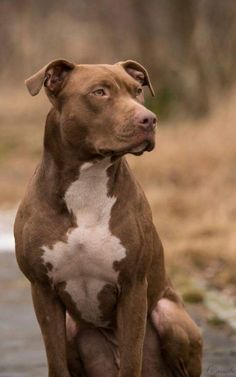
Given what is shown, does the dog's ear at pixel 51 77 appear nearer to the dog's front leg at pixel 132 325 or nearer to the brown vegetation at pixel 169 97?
the dog's front leg at pixel 132 325

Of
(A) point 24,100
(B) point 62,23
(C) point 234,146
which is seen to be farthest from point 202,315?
(B) point 62,23

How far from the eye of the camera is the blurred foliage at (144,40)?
19953 mm

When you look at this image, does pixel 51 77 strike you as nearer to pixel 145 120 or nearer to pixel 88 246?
pixel 145 120

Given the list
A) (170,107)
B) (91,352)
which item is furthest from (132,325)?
(170,107)

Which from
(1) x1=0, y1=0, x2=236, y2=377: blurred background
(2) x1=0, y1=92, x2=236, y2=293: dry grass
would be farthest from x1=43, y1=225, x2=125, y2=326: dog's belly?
(2) x1=0, y1=92, x2=236, y2=293: dry grass

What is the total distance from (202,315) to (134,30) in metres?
17.0

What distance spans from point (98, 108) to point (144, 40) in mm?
18872

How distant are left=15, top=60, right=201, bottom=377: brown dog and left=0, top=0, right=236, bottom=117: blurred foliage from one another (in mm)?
12953

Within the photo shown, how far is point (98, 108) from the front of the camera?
6.11 meters

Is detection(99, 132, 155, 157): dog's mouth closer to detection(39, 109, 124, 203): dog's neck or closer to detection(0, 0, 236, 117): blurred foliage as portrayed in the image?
detection(39, 109, 124, 203): dog's neck

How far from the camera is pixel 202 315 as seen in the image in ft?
30.2

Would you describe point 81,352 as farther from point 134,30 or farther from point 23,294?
point 134,30

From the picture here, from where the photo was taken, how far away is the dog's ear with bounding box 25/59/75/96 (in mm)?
6203

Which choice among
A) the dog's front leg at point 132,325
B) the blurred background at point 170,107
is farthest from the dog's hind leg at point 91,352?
the blurred background at point 170,107
